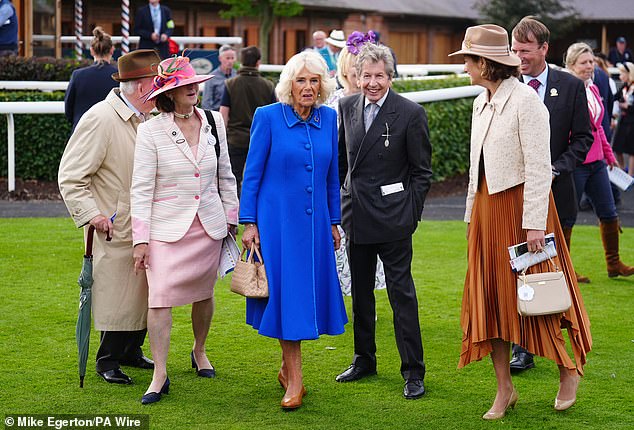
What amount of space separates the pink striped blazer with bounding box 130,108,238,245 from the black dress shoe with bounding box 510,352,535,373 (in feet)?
6.56

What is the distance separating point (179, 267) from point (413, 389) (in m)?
1.48

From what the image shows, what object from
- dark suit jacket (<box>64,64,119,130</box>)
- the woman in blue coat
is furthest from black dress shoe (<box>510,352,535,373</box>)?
dark suit jacket (<box>64,64,119,130</box>)

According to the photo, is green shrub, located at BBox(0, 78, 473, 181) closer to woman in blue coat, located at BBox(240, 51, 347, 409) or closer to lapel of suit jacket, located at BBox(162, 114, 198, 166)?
woman in blue coat, located at BBox(240, 51, 347, 409)

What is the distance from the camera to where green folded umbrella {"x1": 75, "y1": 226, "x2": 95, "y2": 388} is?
627 centimetres

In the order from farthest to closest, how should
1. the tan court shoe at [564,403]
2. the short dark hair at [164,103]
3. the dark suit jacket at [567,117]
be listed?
the dark suit jacket at [567,117], the short dark hair at [164,103], the tan court shoe at [564,403]

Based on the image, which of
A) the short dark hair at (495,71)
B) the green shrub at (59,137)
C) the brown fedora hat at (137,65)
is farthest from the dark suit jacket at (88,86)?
the green shrub at (59,137)

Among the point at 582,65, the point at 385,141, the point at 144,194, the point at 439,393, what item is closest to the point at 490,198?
the point at 385,141

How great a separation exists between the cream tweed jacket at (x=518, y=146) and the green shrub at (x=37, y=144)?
410 inches

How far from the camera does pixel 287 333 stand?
6.06 m

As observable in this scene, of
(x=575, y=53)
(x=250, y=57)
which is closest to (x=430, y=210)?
(x=250, y=57)

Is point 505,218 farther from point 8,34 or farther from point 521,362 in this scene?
point 8,34

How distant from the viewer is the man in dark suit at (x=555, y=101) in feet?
22.3

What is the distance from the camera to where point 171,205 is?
20.2ft

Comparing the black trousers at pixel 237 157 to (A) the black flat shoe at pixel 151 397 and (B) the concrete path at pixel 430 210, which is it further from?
(A) the black flat shoe at pixel 151 397
